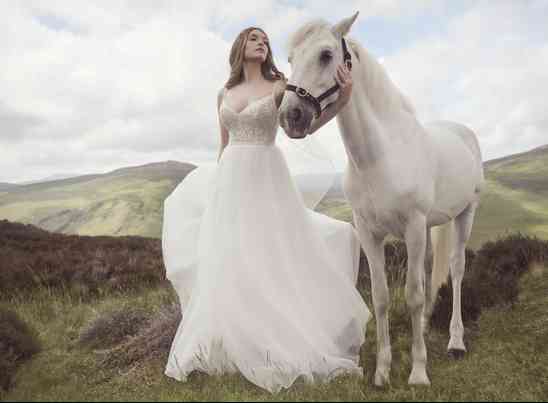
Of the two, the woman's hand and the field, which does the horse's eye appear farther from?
the field

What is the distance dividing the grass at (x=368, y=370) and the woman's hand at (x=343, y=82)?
6.41 feet

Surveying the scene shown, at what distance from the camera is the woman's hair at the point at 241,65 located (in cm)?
423

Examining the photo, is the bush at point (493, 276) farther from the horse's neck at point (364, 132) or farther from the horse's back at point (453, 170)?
the horse's neck at point (364, 132)

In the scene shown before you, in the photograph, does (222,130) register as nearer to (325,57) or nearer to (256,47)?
(256,47)

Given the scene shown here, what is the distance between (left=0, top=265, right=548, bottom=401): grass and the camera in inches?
120

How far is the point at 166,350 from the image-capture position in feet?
15.6

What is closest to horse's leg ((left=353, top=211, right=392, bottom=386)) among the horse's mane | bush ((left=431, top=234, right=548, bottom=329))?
the horse's mane

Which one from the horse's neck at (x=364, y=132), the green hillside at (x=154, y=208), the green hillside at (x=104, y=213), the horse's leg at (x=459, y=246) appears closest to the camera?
the horse's neck at (x=364, y=132)

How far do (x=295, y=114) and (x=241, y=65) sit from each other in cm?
166

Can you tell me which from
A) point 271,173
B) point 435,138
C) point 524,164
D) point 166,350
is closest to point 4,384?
point 166,350

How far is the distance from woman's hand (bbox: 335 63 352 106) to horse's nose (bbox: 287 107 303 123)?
1.39 feet

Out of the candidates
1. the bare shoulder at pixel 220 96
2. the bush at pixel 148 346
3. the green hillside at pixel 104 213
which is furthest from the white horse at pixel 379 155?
the green hillside at pixel 104 213

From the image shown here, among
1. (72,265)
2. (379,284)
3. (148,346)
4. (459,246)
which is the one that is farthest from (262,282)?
(72,265)

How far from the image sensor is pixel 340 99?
3.11m
